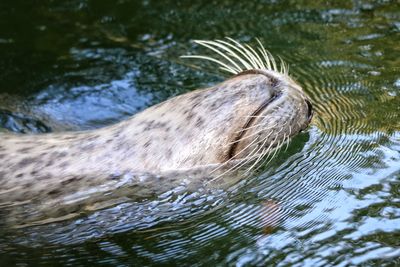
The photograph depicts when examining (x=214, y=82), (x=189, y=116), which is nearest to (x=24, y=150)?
(x=189, y=116)

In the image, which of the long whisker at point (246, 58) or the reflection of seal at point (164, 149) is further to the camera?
the long whisker at point (246, 58)

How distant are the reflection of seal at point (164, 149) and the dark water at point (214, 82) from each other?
163 mm

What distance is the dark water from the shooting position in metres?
3.44

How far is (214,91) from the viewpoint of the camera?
412cm

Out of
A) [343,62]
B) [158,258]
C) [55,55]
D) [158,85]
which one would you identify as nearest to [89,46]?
[55,55]

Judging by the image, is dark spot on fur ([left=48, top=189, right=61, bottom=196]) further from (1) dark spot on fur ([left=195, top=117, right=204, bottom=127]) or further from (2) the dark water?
(1) dark spot on fur ([left=195, top=117, right=204, bottom=127])

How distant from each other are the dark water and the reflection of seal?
0.16 metres

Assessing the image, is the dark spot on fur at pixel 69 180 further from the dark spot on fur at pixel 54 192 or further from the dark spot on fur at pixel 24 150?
the dark spot on fur at pixel 24 150

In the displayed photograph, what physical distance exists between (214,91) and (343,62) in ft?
5.79

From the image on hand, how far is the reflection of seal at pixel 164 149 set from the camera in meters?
3.87

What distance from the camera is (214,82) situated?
550 cm

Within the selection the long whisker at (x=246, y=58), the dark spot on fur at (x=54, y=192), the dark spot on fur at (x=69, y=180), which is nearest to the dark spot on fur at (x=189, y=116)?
the long whisker at (x=246, y=58)

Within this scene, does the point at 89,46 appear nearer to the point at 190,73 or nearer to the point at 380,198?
the point at 190,73

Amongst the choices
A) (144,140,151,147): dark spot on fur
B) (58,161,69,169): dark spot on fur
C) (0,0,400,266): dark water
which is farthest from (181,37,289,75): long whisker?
(58,161,69,169): dark spot on fur
